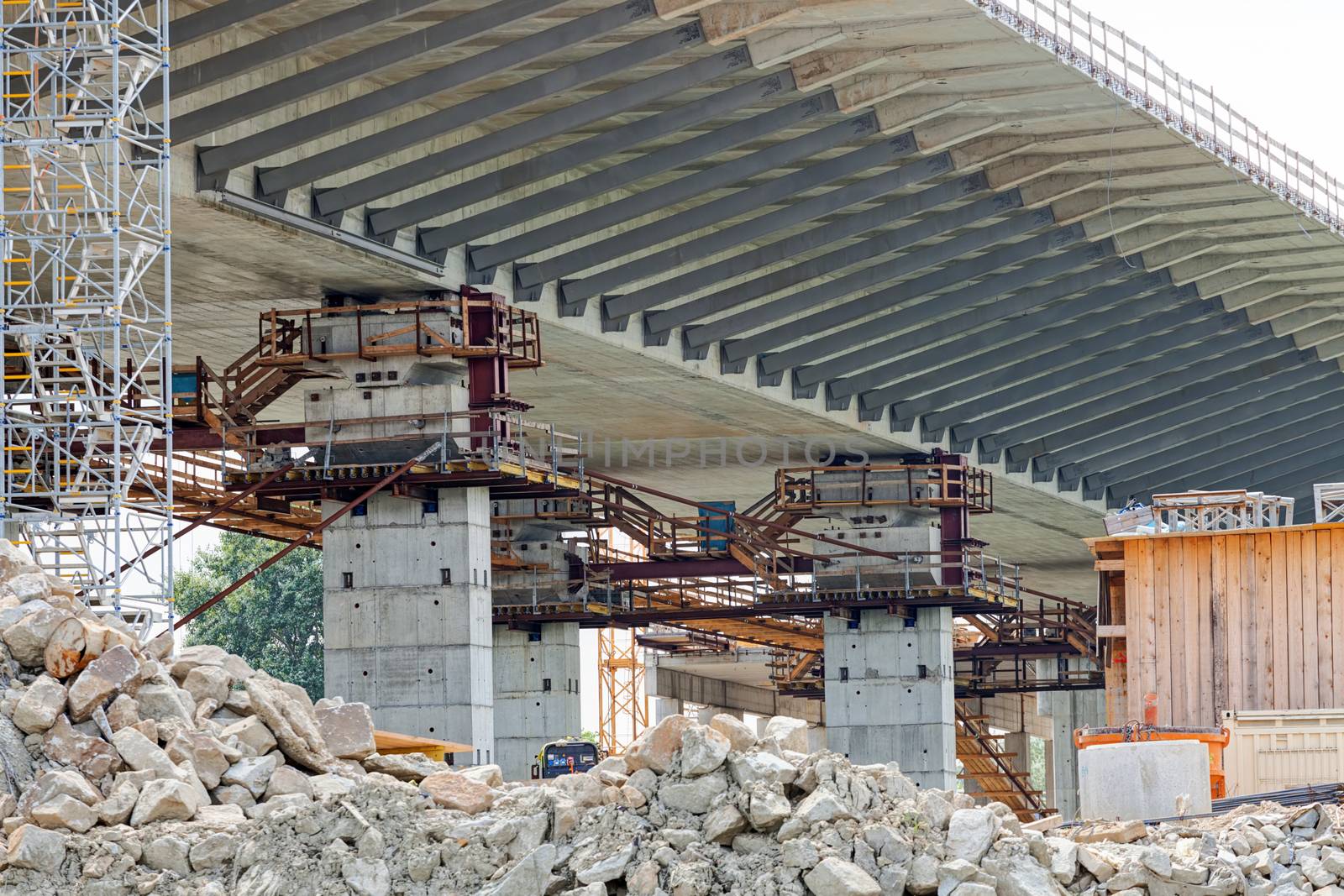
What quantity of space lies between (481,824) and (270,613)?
87.6 m

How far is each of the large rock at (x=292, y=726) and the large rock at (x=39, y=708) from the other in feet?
6.83

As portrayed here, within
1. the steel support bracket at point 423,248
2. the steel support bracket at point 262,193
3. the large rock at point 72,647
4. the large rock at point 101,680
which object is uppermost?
the steel support bracket at point 262,193

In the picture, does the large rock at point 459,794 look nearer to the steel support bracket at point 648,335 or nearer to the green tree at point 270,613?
the steel support bracket at point 648,335

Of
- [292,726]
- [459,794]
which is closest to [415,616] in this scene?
[292,726]

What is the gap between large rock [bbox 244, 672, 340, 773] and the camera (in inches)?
903

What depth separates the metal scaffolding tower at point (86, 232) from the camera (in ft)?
108

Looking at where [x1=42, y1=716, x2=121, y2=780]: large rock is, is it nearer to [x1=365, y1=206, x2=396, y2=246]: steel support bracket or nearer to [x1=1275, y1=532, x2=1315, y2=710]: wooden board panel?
[x1=365, y1=206, x2=396, y2=246]: steel support bracket

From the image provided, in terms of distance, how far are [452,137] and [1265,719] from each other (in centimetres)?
1781

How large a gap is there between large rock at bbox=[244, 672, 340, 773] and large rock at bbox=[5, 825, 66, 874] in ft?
10.2

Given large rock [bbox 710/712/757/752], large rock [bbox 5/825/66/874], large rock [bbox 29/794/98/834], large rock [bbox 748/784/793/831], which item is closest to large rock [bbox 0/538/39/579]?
large rock [bbox 29/794/98/834]

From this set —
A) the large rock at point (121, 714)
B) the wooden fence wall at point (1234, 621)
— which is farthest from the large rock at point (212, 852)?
the wooden fence wall at point (1234, 621)

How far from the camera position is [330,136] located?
127 ft

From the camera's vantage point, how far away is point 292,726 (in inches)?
921

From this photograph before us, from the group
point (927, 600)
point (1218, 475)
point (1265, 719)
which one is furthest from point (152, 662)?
point (1218, 475)
